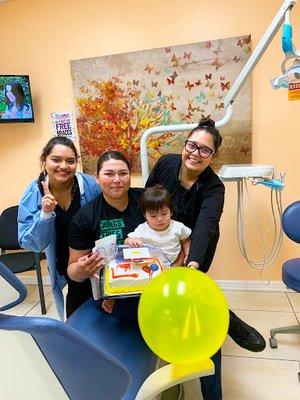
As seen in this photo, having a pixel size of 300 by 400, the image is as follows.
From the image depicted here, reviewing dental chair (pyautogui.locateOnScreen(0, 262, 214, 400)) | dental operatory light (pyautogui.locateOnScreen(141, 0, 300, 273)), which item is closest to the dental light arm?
dental operatory light (pyautogui.locateOnScreen(141, 0, 300, 273))

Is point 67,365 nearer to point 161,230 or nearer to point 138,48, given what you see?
point 161,230

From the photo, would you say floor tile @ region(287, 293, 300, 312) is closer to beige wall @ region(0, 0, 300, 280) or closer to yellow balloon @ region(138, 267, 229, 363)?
beige wall @ region(0, 0, 300, 280)

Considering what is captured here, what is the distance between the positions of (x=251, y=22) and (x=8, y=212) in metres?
2.50

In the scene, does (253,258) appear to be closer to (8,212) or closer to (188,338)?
(188,338)

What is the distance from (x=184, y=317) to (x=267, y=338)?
5.23ft

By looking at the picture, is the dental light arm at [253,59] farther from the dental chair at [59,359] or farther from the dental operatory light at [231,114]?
the dental chair at [59,359]

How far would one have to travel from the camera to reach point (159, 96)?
7.78ft

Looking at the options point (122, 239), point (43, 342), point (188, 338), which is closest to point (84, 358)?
point (43, 342)

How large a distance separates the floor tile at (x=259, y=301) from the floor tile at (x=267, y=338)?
7 centimetres

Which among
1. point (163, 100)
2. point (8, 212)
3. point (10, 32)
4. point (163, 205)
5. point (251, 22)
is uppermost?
point (10, 32)

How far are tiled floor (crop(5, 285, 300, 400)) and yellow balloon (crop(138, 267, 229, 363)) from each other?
2.41 feet

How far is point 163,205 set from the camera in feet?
4.52

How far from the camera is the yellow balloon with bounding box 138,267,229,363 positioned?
0.67 meters

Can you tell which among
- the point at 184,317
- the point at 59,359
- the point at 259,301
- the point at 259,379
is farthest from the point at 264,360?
the point at 59,359
